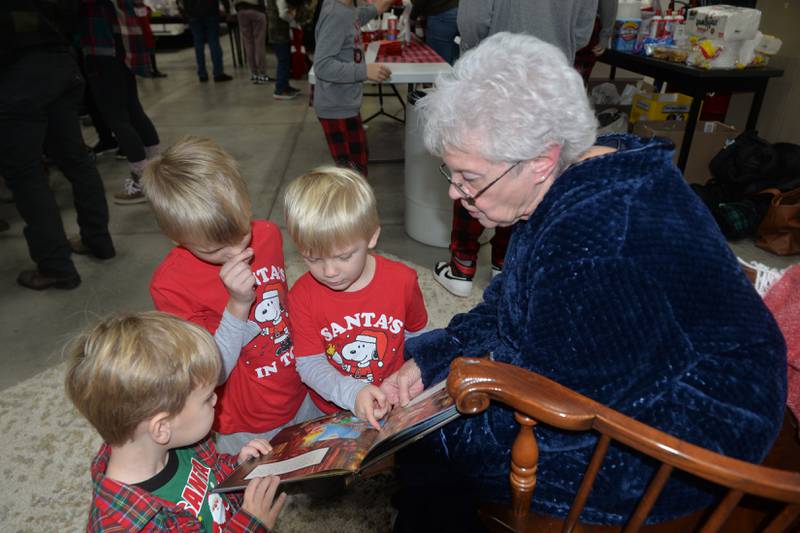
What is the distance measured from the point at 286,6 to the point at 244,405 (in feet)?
18.9

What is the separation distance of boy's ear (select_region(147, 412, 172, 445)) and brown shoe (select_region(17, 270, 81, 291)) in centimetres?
235

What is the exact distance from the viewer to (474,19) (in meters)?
2.37

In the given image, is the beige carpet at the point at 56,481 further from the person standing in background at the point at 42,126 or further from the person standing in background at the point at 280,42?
the person standing in background at the point at 280,42

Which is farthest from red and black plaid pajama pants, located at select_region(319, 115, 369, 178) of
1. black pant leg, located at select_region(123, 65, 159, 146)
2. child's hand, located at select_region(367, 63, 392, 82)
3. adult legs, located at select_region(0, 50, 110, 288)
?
black pant leg, located at select_region(123, 65, 159, 146)

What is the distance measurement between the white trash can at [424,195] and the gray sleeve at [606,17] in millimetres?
1396

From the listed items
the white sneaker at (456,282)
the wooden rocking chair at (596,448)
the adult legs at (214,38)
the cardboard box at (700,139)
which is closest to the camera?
the wooden rocking chair at (596,448)

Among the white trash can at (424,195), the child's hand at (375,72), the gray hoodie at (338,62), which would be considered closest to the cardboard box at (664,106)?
the white trash can at (424,195)

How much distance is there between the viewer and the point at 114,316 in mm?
1012

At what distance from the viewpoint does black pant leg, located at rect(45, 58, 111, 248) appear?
2.71m

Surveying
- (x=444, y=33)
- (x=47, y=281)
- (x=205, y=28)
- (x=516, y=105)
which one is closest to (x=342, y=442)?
(x=516, y=105)

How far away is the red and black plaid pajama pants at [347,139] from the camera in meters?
Answer: 2.97

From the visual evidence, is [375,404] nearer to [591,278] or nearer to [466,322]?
[466,322]

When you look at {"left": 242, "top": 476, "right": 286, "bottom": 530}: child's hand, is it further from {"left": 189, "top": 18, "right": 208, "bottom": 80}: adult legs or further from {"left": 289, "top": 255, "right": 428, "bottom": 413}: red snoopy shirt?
{"left": 189, "top": 18, "right": 208, "bottom": 80}: adult legs

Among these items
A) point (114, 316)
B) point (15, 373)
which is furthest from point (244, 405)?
point (15, 373)
